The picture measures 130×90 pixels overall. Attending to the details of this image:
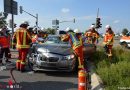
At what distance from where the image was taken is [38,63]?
36.5 feet

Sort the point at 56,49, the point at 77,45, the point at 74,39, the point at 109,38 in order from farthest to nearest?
the point at 109,38 < the point at 56,49 < the point at 74,39 < the point at 77,45

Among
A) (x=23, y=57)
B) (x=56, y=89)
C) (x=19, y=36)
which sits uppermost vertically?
(x=19, y=36)

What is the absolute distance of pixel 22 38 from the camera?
1166 cm

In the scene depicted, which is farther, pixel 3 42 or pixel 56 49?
pixel 3 42

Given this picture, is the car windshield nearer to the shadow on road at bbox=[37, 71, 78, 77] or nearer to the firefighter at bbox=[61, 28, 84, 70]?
the shadow on road at bbox=[37, 71, 78, 77]

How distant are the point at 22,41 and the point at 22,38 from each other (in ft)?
0.36

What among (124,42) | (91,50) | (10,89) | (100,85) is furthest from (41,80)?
(124,42)

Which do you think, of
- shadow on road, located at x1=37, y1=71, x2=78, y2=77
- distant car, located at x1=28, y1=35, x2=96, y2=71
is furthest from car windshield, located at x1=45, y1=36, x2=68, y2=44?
shadow on road, located at x1=37, y1=71, x2=78, y2=77

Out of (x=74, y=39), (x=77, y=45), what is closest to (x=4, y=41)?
(x=74, y=39)

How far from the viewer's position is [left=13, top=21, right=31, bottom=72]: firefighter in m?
11.6

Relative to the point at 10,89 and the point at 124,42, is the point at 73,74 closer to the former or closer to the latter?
the point at 10,89

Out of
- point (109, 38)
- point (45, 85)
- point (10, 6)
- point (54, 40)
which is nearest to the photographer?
point (45, 85)

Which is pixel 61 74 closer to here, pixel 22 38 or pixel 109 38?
pixel 22 38

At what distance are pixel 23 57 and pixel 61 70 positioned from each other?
151 centimetres
